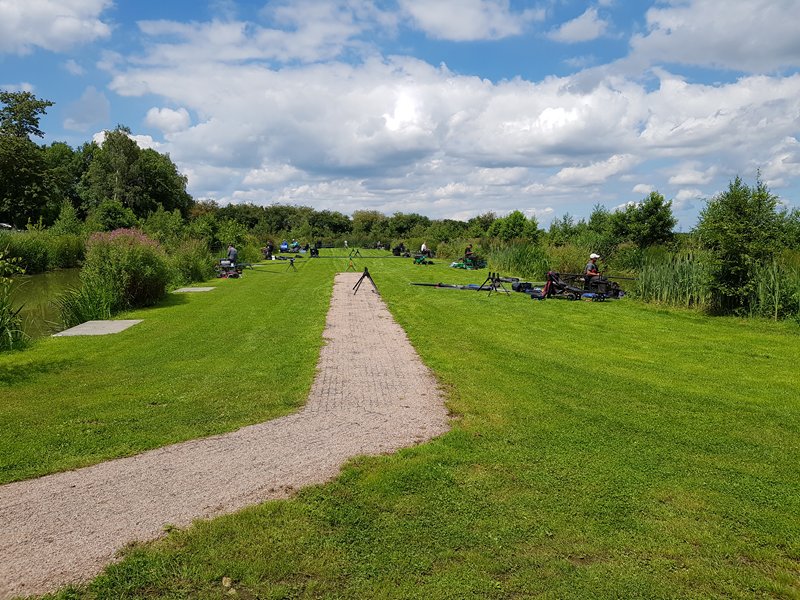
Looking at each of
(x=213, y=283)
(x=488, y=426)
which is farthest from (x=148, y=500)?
(x=213, y=283)

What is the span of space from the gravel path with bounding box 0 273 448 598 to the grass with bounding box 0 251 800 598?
0.79 feet

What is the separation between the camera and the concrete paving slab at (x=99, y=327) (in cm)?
1187

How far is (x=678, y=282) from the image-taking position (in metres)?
15.2

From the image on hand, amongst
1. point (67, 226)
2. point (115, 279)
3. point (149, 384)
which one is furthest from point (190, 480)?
point (67, 226)

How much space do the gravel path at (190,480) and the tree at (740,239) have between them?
9969mm

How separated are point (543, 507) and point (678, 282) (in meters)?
13.1

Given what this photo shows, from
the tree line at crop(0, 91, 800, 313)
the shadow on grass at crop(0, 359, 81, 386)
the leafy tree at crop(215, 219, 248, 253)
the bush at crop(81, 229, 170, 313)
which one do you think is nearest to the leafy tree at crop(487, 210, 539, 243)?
the tree line at crop(0, 91, 800, 313)

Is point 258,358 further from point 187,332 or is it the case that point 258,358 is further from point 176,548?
point 176,548

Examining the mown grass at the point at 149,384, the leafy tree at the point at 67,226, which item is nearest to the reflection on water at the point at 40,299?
the mown grass at the point at 149,384

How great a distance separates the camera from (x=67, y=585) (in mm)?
3158

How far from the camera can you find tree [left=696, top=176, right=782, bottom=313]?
13.4m

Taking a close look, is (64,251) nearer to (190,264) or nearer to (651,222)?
(190,264)

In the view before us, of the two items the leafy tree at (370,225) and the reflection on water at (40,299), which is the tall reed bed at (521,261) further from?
the leafy tree at (370,225)

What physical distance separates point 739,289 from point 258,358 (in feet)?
37.9
